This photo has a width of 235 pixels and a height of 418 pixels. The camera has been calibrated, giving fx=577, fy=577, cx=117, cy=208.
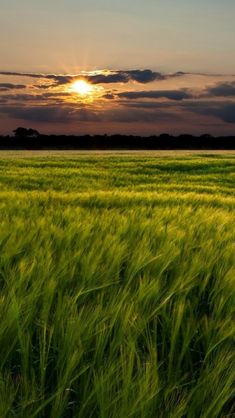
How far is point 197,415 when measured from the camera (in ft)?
4.78

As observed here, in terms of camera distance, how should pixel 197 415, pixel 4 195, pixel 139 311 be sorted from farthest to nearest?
pixel 4 195 < pixel 139 311 < pixel 197 415

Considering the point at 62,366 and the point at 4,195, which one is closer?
the point at 62,366

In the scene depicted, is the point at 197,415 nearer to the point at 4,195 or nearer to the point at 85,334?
the point at 85,334

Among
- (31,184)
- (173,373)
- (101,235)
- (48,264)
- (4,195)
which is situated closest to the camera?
(173,373)

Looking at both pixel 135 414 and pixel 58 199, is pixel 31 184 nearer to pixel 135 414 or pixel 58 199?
pixel 58 199

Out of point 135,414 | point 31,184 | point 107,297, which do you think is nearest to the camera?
point 135,414

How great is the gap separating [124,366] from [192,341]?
1.80 feet

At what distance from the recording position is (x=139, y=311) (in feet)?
6.48

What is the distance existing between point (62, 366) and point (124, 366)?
17cm

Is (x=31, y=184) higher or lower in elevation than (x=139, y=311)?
lower

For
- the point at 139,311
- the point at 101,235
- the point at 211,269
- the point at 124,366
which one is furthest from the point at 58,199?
the point at 124,366

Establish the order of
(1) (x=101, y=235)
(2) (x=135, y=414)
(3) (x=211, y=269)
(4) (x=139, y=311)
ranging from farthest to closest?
1. (1) (x=101, y=235)
2. (3) (x=211, y=269)
3. (4) (x=139, y=311)
4. (2) (x=135, y=414)

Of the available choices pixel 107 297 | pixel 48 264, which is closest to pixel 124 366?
pixel 107 297

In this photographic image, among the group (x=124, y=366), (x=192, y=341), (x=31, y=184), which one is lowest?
(x=31, y=184)
